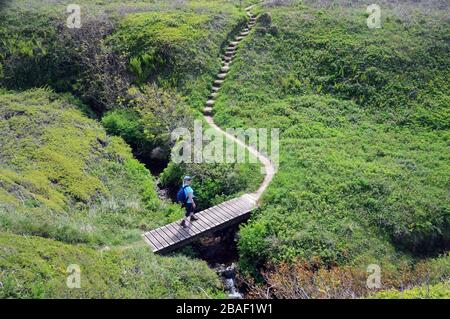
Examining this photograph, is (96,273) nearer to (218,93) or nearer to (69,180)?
(69,180)

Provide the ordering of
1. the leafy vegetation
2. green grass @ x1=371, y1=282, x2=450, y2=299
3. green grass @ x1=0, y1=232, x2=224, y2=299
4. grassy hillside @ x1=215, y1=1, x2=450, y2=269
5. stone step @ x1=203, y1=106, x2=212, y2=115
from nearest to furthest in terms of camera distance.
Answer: green grass @ x1=0, y1=232, x2=224, y2=299 < green grass @ x1=371, y1=282, x2=450, y2=299 < the leafy vegetation < grassy hillside @ x1=215, y1=1, x2=450, y2=269 < stone step @ x1=203, y1=106, x2=212, y2=115

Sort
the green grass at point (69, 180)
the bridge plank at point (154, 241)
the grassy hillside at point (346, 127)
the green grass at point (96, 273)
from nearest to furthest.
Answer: the green grass at point (96, 273), the green grass at point (69, 180), the bridge plank at point (154, 241), the grassy hillside at point (346, 127)

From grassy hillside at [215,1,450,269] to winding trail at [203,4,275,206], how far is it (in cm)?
56

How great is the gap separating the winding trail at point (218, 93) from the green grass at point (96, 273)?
5.02m

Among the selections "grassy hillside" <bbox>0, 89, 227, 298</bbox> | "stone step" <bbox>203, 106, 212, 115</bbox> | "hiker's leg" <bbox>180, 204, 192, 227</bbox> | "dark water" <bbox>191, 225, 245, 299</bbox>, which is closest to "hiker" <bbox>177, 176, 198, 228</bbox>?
"hiker's leg" <bbox>180, 204, 192, 227</bbox>

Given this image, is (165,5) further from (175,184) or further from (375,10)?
(175,184)

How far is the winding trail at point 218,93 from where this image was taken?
19559mm

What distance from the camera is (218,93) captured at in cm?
2698

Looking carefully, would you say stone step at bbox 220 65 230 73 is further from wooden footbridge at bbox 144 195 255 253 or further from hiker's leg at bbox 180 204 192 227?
hiker's leg at bbox 180 204 192 227

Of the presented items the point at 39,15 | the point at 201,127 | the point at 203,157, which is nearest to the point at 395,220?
the point at 203,157

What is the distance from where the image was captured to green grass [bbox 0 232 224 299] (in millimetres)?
11203

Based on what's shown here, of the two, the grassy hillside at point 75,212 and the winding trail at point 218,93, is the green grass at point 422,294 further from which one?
the winding trail at point 218,93

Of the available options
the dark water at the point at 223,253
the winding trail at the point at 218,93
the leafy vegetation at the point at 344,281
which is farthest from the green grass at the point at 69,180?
the leafy vegetation at the point at 344,281

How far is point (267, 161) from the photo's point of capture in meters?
21.2
